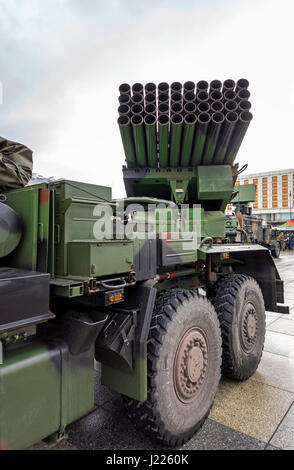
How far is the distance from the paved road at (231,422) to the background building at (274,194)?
185 feet

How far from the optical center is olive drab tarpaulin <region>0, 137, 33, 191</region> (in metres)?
1.97

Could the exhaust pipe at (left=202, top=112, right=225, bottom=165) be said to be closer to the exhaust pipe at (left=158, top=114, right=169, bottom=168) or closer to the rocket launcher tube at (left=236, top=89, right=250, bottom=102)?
the rocket launcher tube at (left=236, top=89, right=250, bottom=102)

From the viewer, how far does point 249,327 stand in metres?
3.32

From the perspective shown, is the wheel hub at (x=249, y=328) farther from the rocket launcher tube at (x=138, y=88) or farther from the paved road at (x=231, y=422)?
the rocket launcher tube at (x=138, y=88)

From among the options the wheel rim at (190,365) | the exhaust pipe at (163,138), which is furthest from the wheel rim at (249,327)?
the exhaust pipe at (163,138)

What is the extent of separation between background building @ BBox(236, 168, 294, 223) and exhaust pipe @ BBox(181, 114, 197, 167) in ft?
182

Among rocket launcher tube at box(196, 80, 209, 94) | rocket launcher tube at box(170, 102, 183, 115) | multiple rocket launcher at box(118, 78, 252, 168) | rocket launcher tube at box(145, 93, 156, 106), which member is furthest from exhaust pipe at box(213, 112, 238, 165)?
rocket launcher tube at box(145, 93, 156, 106)

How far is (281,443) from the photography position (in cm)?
222

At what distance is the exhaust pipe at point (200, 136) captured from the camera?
369cm

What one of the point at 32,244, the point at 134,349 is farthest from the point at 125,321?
the point at 32,244

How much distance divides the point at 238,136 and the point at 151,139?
3.81 ft

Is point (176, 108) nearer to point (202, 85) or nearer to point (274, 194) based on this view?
point (202, 85)
